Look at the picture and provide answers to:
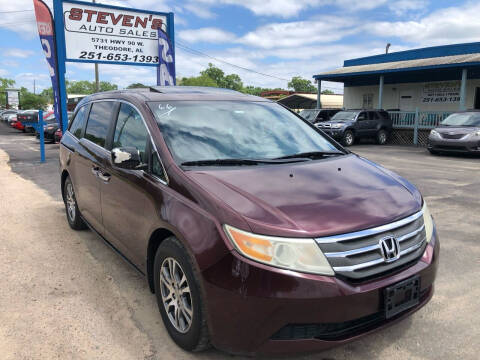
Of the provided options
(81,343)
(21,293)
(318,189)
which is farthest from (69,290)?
(318,189)

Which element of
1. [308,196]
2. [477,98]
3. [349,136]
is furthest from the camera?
[477,98]

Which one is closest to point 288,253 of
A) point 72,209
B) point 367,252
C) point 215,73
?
point 367,252

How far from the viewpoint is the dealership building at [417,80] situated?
70.1 feet

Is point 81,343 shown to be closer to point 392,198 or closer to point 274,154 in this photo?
point 274,154

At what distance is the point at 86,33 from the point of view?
41.6 feet

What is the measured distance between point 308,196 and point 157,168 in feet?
3.68

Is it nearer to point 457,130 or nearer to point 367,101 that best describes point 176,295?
point 457,130

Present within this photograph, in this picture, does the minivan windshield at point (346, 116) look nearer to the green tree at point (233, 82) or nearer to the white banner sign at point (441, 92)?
the white banner sign at point (441, 92)

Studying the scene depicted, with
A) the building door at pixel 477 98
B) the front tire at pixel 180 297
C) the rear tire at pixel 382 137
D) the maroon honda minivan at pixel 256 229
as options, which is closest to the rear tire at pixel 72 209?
the maroon honda minivan at pixel 256 229

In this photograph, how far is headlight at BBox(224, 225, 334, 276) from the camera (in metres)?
2.16

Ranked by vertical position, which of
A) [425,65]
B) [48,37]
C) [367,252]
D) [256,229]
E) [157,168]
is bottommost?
[367,252]

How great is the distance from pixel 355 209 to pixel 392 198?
0.41 m

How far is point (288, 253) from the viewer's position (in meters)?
2.17

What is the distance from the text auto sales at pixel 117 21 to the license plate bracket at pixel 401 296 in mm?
12842
